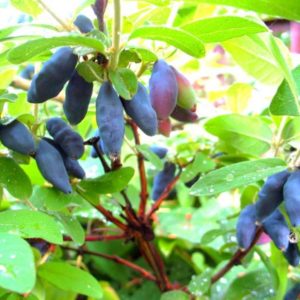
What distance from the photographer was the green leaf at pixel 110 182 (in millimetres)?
501

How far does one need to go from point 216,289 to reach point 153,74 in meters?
0.38

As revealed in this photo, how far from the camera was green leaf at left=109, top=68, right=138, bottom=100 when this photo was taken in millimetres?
383

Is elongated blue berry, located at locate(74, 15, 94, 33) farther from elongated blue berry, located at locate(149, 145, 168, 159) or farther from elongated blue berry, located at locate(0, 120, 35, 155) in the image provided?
elongated blue berry, located at locate(149, 145, 168, 159)

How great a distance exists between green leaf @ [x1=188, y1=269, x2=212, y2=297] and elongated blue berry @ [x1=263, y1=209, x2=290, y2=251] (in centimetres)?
15

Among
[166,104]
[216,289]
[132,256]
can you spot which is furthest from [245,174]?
[132,256]

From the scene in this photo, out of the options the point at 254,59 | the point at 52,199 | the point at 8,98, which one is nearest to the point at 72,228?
the point at 52,199

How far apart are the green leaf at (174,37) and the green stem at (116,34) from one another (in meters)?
0.01

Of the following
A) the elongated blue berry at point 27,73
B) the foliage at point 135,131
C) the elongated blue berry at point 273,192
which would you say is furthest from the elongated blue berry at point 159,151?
the elongated blue berry at point 27,73

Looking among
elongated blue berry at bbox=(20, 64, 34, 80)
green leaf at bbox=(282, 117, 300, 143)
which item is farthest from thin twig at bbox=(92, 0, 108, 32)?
elongated blue berry at bbox=(20, 64, 34, 80)

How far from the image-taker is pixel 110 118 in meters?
0.38

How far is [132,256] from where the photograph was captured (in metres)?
0.96

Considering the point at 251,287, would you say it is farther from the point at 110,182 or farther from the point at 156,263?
the point at 110,182

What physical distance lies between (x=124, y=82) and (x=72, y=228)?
180mm

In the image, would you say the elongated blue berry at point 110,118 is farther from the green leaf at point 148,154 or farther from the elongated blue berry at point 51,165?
the green leaf at point 148,154
